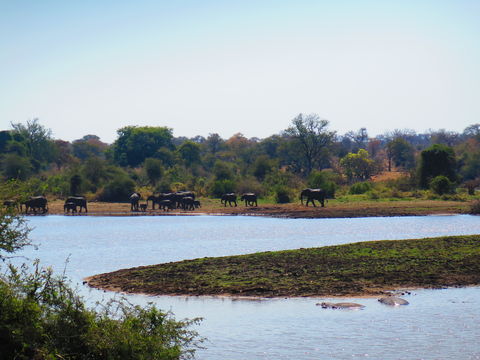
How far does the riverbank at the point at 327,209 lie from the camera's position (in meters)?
49.2

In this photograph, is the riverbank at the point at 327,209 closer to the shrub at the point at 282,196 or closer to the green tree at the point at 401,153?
the shrub at the point at 282,196

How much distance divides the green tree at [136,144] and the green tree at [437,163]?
186 feet

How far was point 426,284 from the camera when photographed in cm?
1955

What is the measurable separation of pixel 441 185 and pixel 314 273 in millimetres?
40430

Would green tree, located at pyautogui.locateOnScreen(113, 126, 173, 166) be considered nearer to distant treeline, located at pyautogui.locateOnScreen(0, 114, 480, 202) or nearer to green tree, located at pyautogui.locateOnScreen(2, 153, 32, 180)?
distant treeline, located at pyautogui.locateOnScreen(0, 114, 480, 202)

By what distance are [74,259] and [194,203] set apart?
33.2m

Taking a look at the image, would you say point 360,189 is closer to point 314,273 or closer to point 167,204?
point 167,204

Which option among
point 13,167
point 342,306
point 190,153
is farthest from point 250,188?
point 342,306

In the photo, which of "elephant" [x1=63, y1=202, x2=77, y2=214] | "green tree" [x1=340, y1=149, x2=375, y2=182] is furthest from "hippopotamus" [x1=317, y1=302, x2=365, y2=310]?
"green tree" [x1=340, y1=149, x2=375, y2=182]

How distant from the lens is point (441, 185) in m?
58.5

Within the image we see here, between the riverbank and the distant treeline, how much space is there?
14.2 ft

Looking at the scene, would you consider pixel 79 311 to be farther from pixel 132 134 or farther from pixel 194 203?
pixel 132 134

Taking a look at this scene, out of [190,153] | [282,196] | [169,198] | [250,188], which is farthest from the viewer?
[190,153]

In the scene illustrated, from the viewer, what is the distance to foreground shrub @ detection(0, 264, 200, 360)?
10.1m
